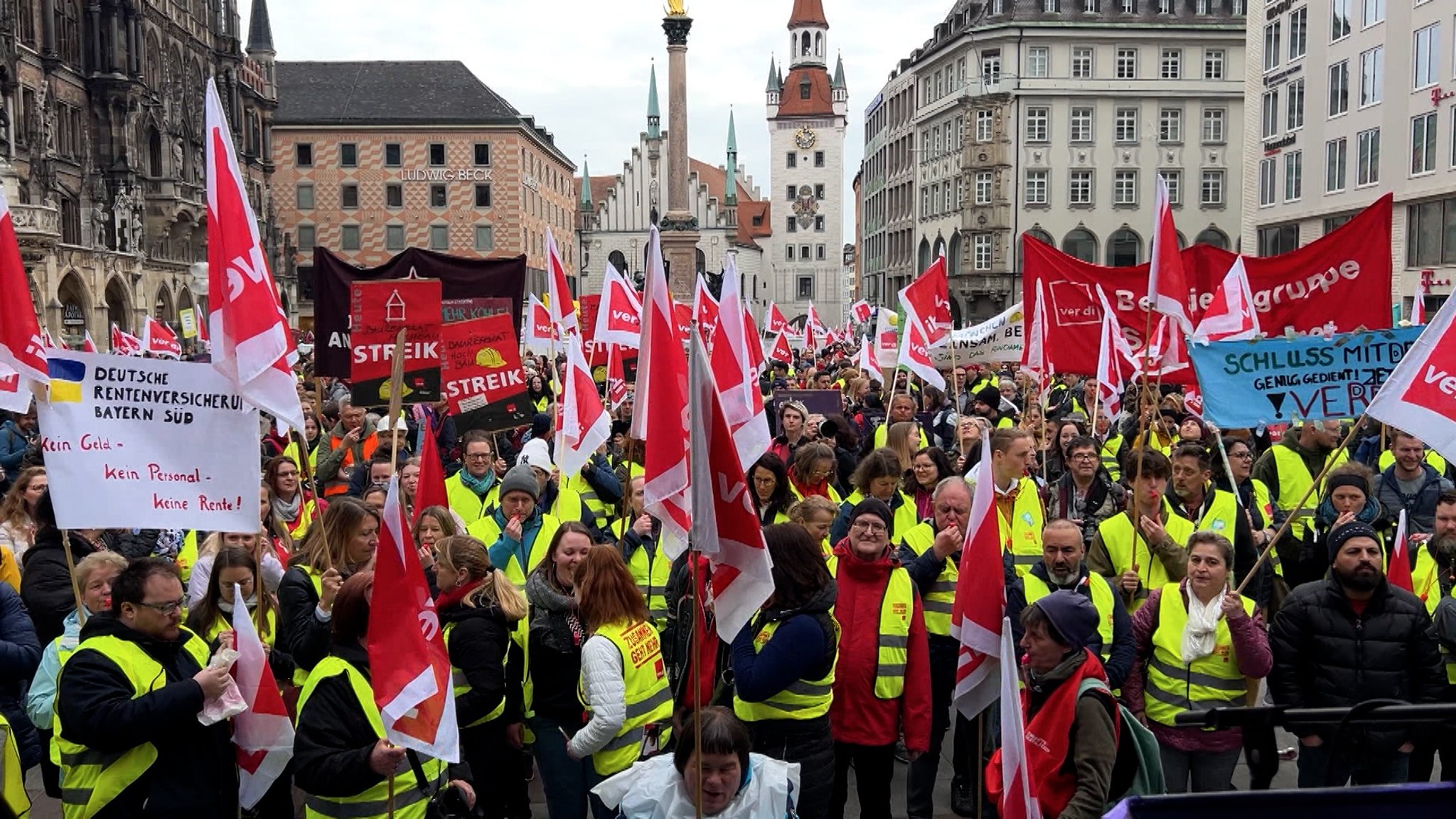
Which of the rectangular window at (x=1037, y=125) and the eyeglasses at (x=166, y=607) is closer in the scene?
the eyeglasses at (x=166, y=607)

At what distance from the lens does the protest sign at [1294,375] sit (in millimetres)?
7215

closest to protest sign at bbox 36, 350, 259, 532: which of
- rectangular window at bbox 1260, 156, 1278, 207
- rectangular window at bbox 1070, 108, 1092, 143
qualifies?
rectangular window at bbox 1260, 156, 1278, 207

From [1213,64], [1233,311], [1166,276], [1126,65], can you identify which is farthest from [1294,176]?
[1166,276]

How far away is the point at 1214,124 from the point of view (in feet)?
209

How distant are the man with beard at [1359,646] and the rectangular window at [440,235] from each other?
72.3m

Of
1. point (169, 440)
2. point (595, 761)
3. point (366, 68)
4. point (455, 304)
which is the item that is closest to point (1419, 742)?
point (595, 761)

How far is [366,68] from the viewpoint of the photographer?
76.9 meters

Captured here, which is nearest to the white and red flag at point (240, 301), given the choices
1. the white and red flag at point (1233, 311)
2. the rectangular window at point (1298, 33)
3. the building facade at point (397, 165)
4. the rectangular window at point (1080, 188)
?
the white and red flag at point (1233, 311)

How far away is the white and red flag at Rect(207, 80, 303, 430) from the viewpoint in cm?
541

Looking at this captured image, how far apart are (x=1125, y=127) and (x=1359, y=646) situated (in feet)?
207

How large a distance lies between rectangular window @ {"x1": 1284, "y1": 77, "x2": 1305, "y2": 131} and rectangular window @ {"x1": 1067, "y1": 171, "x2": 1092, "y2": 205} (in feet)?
72.2

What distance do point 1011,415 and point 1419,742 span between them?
12501 millimetres

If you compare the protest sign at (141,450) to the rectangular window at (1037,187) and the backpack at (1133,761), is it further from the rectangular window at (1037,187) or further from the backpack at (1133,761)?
the rectangular window at (1037,187)

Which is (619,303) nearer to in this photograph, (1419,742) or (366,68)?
(1419,742)
